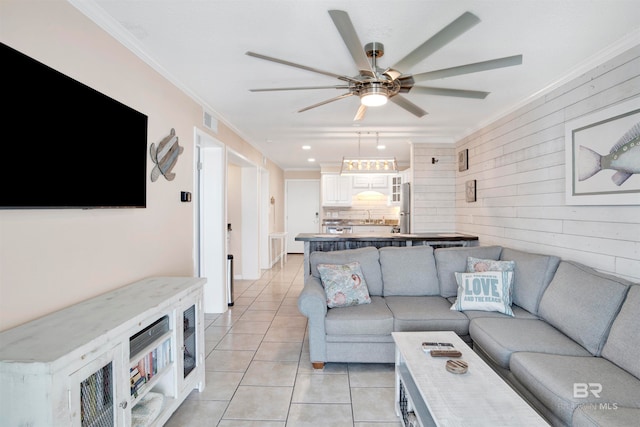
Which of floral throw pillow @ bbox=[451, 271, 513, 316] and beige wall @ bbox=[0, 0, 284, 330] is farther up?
beige wall @ bbox=[0, 0, 284, 330]

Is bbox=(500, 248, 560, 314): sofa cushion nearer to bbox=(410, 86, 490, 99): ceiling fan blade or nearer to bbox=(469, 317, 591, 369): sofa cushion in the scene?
bbox=(469, 317, 591, 369): sofa cushion

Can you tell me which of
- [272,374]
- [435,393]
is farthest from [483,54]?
[272,374]

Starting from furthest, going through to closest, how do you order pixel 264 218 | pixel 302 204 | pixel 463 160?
1. pixel 302 204
2. pixel 264 218
3. pixel 463 160

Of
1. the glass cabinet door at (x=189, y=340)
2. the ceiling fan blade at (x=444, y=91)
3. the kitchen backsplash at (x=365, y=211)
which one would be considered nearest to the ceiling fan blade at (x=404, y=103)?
the ceiling fan blade at (x=444, y=91)

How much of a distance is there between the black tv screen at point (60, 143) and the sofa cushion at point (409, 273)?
240cm

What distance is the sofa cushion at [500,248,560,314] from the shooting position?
2.64 m

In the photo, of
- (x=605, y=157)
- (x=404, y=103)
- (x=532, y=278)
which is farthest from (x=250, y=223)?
(x=605, y=157)

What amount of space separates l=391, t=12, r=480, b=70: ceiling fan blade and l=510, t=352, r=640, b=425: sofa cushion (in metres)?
1.85

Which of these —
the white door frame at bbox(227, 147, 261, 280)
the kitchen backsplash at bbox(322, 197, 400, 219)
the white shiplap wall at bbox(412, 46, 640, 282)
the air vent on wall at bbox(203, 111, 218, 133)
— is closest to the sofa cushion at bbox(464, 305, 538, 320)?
the white shiplap wall at bbox(412, 46, 640, 282)

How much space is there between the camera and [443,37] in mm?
1588

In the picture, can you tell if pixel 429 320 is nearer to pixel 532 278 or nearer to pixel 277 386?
pixel 532 278

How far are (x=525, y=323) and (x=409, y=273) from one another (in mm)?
→ 1092

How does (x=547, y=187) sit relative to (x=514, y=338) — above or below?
above

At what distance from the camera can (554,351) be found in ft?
6.55
